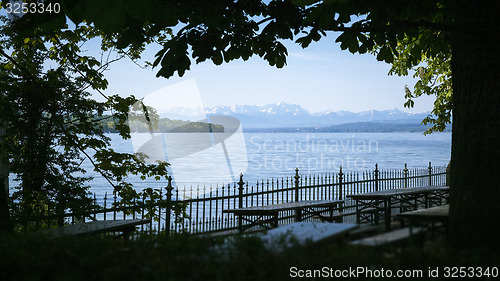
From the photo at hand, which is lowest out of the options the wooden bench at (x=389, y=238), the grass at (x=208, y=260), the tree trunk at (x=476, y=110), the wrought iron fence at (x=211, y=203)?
the wrought iron fence at (x=211, y=203)

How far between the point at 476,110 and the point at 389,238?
2863 millimetres

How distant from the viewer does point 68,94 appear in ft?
39.3

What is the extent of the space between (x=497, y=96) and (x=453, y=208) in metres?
1.52

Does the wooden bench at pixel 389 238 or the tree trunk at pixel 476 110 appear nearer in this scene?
the wooden bench at pixel 389 238

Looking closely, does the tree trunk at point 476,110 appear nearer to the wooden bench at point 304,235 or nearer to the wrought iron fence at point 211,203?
the wooden bench at point 304,235

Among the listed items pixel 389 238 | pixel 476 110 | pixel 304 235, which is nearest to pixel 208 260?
pixel 304 235

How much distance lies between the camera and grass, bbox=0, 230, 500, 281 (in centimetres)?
350

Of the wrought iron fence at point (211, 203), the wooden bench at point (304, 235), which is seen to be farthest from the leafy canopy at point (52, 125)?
the wooden bench at point (304, 235)

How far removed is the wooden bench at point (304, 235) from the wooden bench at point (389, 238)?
1.00ft

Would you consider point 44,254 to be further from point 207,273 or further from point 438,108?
point 438,108

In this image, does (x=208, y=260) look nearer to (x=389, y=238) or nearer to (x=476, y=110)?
(x=389, y=238)

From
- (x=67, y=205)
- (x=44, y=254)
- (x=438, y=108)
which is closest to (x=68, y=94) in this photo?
(x=67, y=205)

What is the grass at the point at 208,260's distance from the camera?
350cm

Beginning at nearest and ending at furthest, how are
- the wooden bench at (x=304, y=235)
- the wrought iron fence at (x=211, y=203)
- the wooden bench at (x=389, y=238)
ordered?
the wooden bench at (x=389, y=238)
the wooden bench at (x=304, y=235)
the wrought iron fence at (x=211, y=203)
